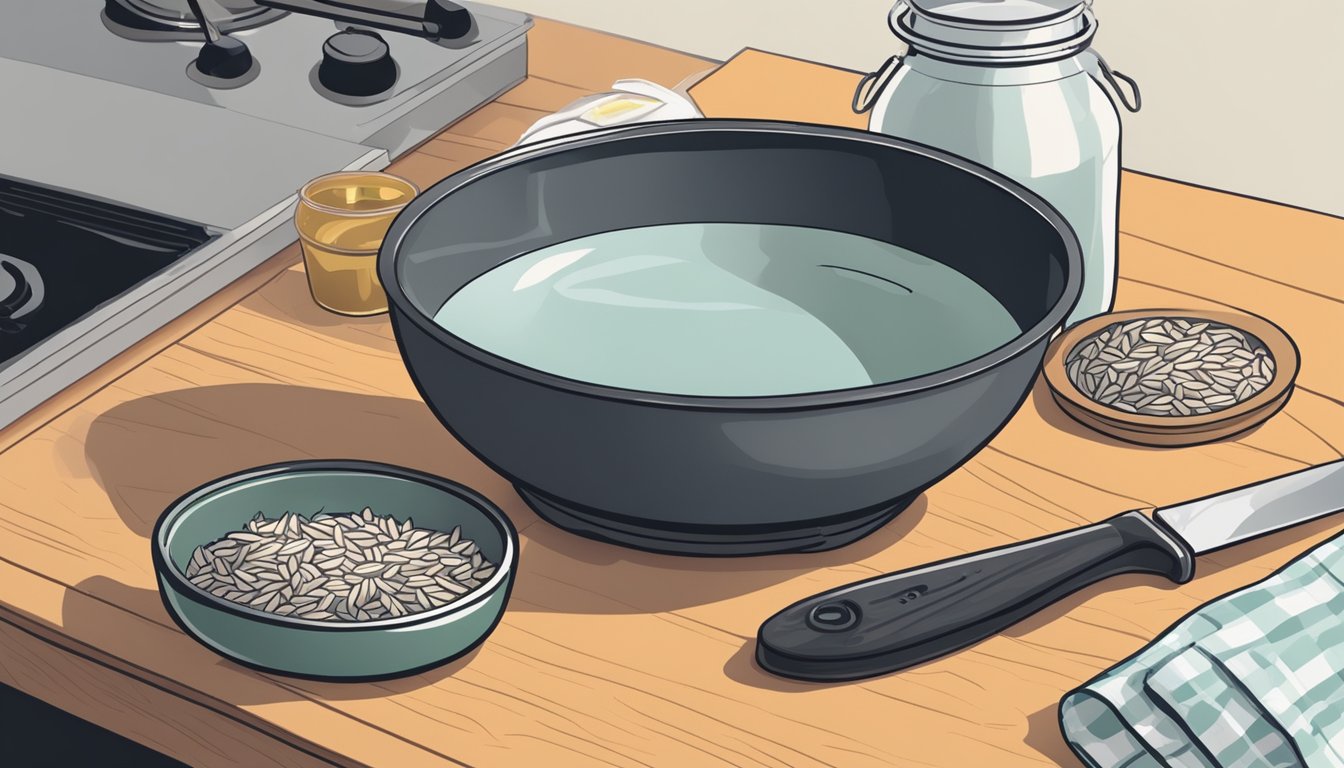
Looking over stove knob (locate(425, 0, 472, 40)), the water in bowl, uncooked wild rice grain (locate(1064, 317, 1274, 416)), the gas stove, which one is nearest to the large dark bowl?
the water in bowl

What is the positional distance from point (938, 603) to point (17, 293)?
22.6 inches

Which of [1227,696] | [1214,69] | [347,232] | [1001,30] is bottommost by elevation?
[1214,69]

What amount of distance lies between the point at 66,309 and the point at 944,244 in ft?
1.67

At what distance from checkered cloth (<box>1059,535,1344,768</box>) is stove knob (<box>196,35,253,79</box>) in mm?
843

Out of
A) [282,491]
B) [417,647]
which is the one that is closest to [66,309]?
[282,491]

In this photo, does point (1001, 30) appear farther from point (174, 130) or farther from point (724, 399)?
point (174, 130)

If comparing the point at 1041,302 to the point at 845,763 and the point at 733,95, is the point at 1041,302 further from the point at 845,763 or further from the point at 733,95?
the point at 733,95

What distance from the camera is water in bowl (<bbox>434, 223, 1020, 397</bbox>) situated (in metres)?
0.76

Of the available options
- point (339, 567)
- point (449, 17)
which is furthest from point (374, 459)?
point (449, 17)

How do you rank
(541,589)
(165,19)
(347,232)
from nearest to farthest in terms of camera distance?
(541,589) → (347,232) → (165,19)

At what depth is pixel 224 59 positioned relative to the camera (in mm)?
1172

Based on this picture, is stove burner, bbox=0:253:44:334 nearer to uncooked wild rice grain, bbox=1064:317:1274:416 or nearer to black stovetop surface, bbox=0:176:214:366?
black stovetop surface, bbox=0:176:214:366

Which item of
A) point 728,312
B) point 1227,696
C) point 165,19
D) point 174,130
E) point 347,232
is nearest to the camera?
point 1227,696

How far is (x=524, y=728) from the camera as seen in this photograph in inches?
24.5
